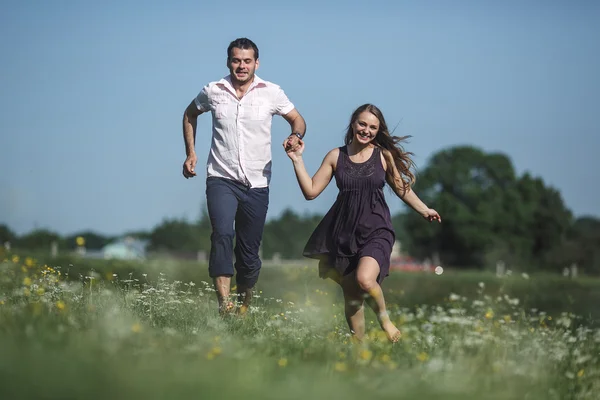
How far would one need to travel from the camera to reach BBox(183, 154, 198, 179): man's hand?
7773 millimetres

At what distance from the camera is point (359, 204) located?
287 inches

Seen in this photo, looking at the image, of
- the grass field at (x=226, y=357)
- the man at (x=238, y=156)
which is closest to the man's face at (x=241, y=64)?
the man at (x=238, y=156)

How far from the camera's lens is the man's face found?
7.68m

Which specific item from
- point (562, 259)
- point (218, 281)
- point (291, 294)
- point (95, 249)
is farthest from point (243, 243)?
point (95, 249)

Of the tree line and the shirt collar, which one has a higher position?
the shirt collar

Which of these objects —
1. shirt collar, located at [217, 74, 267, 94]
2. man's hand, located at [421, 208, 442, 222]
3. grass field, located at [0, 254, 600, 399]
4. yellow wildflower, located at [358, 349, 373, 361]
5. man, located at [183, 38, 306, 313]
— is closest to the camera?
grass field, located at [0, 254, 600, 399]

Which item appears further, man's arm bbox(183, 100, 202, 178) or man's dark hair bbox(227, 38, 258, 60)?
man's arm bbox(183, 100, 202, 178)

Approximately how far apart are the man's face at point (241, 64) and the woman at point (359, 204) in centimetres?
82

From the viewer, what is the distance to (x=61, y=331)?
4332 mm

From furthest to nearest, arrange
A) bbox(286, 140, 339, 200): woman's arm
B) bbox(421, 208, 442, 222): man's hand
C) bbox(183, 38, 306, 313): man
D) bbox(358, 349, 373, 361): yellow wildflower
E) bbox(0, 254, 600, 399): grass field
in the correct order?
bbox(183, 38, 306, 313): man
bbox(421, 208, 442, 222): man's hand
bbox(286, 140, 339, 200): woman's arm
bbox(358, 349, 373, 361): yellow wildflower
bbox(0, 254, 600, 399): grass field

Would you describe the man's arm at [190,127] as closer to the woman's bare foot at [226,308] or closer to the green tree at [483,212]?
the woman's bare foot at [226,308]

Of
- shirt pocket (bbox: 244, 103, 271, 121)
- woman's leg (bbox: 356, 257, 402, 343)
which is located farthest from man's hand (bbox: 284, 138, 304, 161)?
woman's leg (bbox: 356, 257, 402, 343)

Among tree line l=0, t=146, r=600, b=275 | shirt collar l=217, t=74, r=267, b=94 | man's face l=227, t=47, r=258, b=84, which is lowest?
tree line l=0, t=146, r=600, b=275

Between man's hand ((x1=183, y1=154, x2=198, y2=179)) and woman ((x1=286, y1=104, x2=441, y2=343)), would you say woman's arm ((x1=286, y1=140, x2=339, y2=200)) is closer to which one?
woman ((x1=286, y1=104, x2=441, y2=343))
